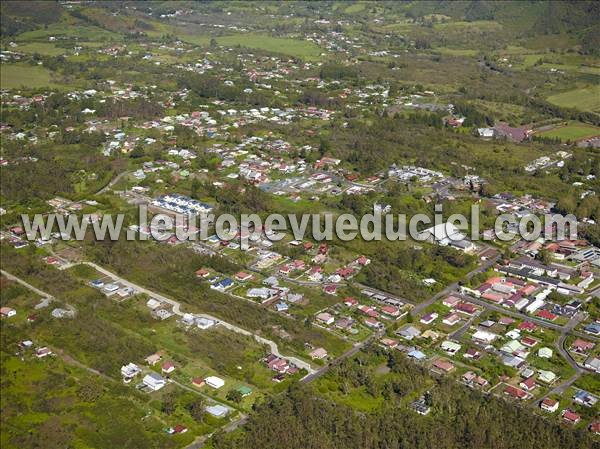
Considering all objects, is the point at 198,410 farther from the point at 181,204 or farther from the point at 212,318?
the point at 181,204

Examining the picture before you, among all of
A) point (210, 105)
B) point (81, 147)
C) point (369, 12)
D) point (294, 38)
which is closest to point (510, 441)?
point (81, 147)

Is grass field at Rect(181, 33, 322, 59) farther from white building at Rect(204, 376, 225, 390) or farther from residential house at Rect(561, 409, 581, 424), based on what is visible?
residential house at Rect(561, 409, 581, 424)

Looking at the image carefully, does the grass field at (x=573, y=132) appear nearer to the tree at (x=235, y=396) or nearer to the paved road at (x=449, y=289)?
the paved road at (x=449, y=289)

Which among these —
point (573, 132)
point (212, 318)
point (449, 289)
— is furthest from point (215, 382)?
point (573, 132)

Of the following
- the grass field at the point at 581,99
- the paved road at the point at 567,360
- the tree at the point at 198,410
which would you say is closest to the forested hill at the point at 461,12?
the grass field at the point at 581,99

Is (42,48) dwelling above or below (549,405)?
above

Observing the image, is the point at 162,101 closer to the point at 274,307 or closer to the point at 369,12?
the point at 274,307
